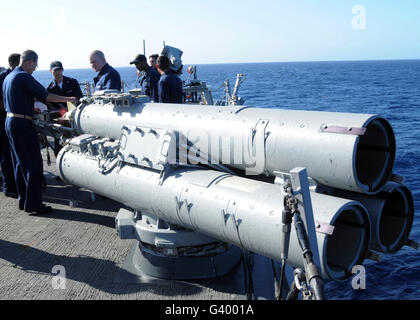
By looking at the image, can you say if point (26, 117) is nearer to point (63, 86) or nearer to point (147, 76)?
point (63, 86)

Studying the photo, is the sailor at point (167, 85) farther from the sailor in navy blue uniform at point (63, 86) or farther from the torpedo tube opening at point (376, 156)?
the torpedo tube opening at point (376, 156)

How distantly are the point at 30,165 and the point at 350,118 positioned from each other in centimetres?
435

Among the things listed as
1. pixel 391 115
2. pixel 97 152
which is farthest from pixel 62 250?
pixel 391 115

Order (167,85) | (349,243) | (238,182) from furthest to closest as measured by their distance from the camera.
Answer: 1. (167,85)
2. (238,182)
3. (349,243)

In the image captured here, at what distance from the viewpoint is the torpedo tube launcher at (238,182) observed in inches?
115

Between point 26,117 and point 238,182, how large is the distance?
3.47 metres

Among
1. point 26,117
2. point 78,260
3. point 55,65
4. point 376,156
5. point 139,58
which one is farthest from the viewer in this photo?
point 55,65

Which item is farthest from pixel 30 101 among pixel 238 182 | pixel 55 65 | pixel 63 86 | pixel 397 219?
pixel 397 219

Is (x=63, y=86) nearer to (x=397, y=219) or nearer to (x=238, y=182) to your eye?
(x=238, y=182)

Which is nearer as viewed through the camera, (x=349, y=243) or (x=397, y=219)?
(x=349, y=243)

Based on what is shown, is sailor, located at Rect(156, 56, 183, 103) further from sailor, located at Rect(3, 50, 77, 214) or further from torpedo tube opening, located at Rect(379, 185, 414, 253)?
torpedo tube opening, located at Rect(379, 185, 414, 253)

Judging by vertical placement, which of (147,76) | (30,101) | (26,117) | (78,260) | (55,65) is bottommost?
(78,260)

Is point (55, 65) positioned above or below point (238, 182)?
above

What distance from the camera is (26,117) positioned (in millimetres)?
5527
